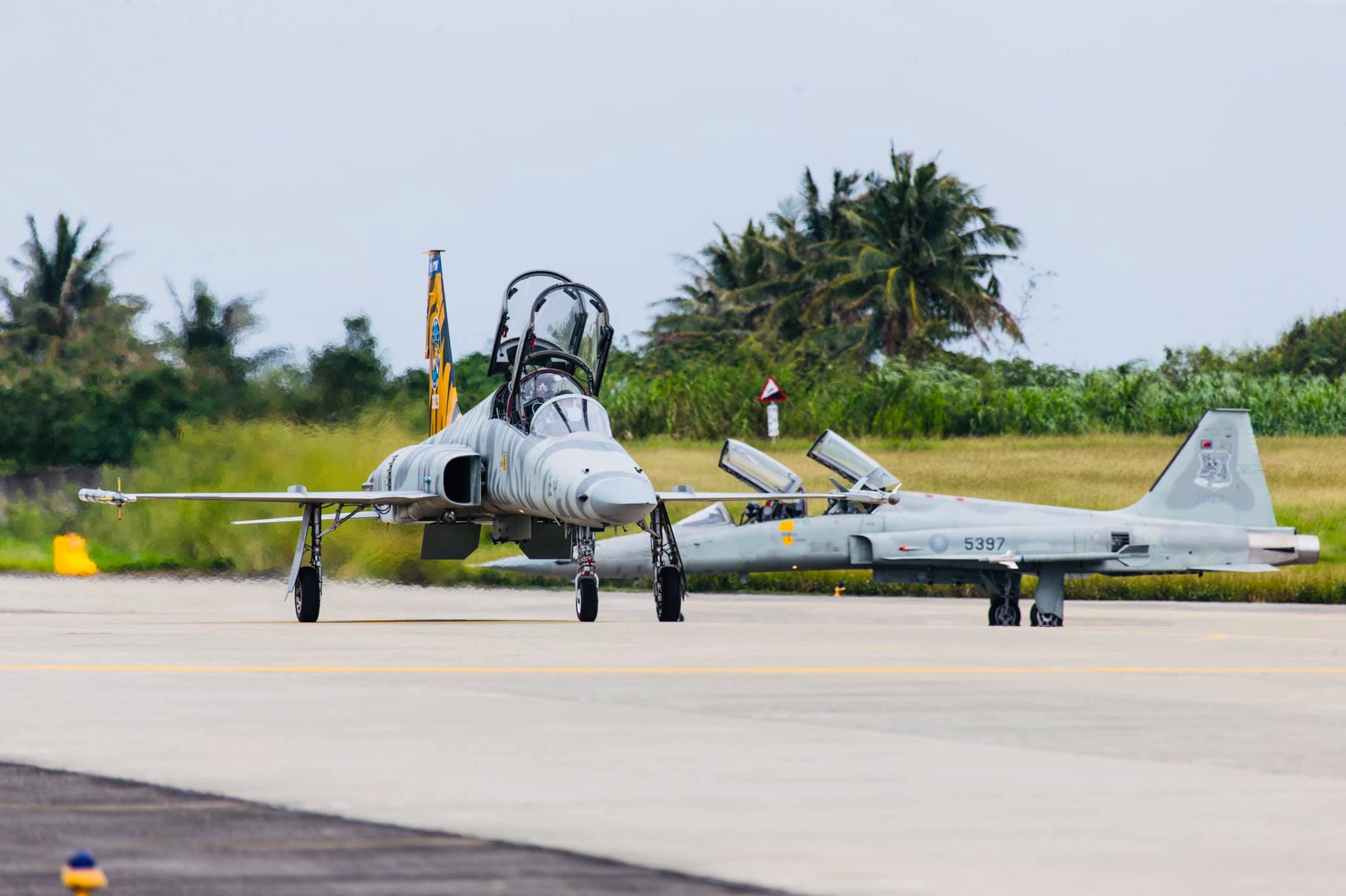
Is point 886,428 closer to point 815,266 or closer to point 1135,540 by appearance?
point 815,266

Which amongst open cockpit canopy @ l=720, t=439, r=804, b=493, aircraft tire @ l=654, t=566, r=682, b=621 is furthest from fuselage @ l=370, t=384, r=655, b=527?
open cockpit canopy @ l=720, t=439, r=804, b=493

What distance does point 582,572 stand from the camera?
19312 mm

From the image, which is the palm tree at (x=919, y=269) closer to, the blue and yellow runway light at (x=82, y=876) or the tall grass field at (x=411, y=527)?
the tall grass field at (x=411, y=527)

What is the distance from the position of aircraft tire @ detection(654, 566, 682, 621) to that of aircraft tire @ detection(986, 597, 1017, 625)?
4.00 m

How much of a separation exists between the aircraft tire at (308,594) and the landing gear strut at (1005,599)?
7634 millimetres

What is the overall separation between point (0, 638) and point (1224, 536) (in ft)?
42.5

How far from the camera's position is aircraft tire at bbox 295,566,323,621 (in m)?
20.1

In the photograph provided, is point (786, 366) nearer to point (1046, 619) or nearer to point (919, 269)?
point (919, 269)

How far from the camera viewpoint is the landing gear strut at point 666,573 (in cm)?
1991

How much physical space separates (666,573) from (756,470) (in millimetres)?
3139

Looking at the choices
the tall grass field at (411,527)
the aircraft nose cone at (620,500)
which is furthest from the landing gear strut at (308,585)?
the tall grass field at (411,527)

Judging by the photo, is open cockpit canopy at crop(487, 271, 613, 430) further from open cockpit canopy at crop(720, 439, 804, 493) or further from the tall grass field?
the tall grass field

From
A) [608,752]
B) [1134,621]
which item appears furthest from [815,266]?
[608,752]

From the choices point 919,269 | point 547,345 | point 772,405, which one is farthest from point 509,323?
point 919,269
